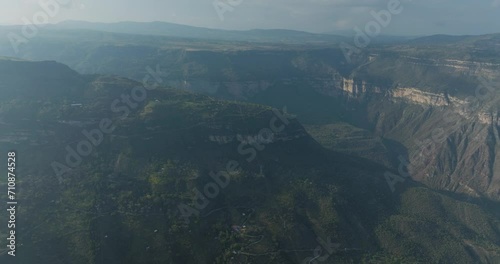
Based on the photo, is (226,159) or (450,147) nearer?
(226,159)

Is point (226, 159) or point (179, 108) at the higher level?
point (179, 108)

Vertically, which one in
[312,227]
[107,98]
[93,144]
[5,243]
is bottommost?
[312,227]

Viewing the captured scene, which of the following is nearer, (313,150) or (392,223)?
(392,223)

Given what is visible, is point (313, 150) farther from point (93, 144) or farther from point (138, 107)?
point (93, 144)

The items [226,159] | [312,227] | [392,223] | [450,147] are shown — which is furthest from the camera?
[450,147]

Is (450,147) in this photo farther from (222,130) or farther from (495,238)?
(222,130)

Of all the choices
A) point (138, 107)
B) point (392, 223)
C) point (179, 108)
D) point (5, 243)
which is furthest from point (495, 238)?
point (5, 243)

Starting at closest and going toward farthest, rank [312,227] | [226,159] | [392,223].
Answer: [312,227], [392,223], [226,159]

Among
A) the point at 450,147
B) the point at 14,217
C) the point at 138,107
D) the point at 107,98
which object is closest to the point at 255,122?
the point at 138,107

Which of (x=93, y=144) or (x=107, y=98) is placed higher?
(x=107, y=98)
